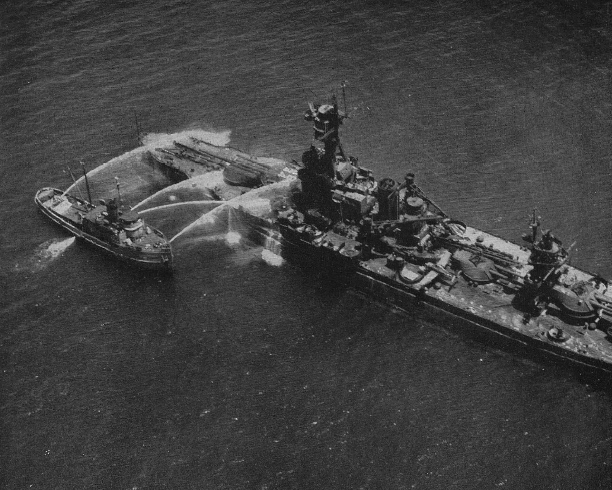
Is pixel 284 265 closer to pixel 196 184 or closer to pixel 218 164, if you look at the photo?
pixel 196 184

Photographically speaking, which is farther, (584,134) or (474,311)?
(584,134)

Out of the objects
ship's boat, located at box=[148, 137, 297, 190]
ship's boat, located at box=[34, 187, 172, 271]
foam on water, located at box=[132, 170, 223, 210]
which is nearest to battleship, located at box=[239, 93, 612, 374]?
ship's boat, located at box=[148, 137, 297, 190]

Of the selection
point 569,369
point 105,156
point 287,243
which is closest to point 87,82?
point 105,156

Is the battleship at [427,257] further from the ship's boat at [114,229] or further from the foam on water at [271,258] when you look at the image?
the ship's boat at [114,229]

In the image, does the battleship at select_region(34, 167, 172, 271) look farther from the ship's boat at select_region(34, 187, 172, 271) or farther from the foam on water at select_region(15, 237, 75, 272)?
the foam on water at select_region(15, 237, 75, 272)

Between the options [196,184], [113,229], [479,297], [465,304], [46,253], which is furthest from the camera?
[196,184]

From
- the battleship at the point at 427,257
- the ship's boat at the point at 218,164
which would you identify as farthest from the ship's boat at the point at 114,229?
the battleship at the point at 427,257

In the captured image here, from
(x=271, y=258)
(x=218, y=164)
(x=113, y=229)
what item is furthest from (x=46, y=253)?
(x=271, y=258)

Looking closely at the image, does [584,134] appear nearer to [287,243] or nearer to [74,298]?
[287,243]
